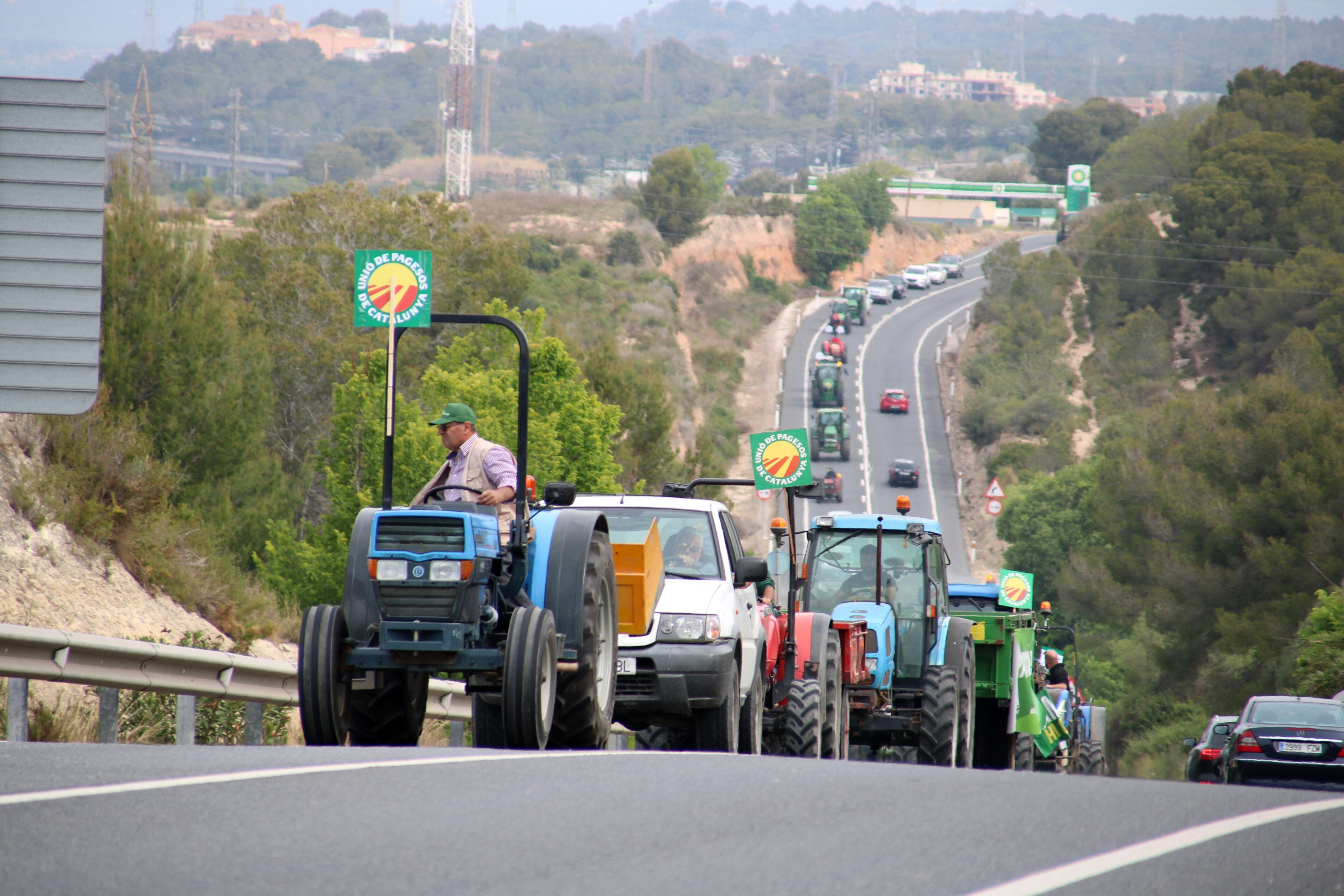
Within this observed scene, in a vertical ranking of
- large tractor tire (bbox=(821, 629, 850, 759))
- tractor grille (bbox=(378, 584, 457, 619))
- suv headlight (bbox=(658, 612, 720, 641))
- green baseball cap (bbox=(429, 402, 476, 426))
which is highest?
green baseball cap (bbox=(429, 402, 476, 426))

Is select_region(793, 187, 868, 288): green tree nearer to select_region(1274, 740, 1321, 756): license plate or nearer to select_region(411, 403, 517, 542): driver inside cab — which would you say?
select_region(1274, 740, 1321, 756): license plate

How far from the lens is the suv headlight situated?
36.2 feet

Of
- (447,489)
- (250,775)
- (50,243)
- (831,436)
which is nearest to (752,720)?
(447,489)

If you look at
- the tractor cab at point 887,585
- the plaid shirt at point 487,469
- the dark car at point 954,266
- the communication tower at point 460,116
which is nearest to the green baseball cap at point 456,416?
the plaid shirt at point 487,469

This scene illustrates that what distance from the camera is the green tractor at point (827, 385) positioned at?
80938 mm

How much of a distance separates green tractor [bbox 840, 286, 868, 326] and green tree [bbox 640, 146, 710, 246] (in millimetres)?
16865

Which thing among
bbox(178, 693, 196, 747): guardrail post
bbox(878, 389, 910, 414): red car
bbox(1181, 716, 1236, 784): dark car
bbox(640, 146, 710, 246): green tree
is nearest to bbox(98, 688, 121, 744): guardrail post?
bbox(178, 693, 196, 747): guardrail post

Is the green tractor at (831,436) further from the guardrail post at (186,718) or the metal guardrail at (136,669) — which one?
the guardrail post at (186,718)

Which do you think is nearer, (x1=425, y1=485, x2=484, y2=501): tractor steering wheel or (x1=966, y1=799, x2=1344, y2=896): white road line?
(x1=966, y1=799, x2=1344, y2=896): white road line

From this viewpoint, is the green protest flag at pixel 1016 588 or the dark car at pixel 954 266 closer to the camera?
the green protest flag at pixel 1016 588

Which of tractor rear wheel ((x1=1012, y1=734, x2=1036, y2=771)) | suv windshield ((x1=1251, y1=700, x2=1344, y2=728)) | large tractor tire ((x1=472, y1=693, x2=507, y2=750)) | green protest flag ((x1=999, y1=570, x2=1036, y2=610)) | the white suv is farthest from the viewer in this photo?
green protest flag ((x1=999, y1=570, x2=1036, y2=610))

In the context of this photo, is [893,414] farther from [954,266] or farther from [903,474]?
[954,266]

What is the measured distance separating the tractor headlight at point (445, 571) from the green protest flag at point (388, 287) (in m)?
2.09

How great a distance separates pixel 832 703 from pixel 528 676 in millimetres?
5607
